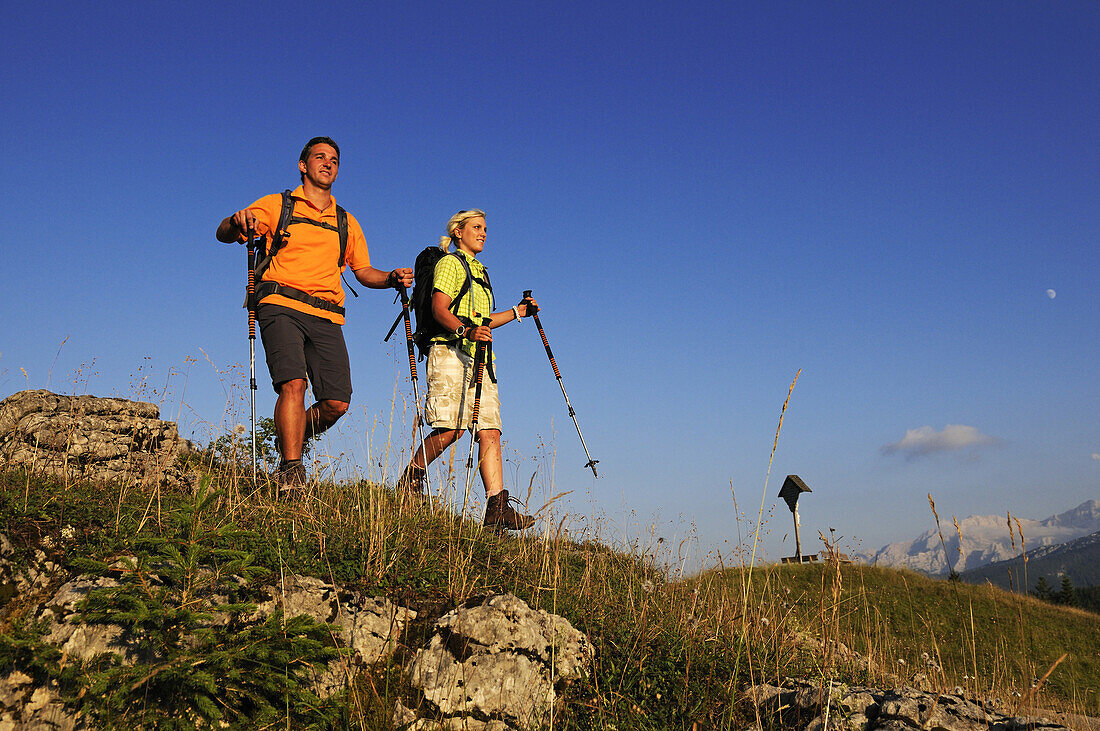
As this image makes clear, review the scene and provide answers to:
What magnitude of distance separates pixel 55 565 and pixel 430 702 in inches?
90.1

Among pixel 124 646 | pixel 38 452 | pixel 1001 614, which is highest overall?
pixel 38 452

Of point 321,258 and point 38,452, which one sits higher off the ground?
point 321,258

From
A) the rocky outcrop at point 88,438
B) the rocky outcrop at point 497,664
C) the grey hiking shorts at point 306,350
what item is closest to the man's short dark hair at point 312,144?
the grey hiking shorts at point 306,350

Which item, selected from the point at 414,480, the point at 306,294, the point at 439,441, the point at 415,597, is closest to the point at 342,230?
the point at 306,294

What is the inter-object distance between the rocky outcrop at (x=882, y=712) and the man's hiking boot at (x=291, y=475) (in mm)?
3931

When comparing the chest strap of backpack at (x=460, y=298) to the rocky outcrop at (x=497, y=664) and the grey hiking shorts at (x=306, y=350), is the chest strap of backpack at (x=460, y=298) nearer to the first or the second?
the grey hiking shorts at (x=306, y=350)

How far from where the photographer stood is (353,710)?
11.0ft

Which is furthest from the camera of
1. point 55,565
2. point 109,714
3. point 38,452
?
point 38,452

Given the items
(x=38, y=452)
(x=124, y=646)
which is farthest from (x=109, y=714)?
(x=38, y=452)

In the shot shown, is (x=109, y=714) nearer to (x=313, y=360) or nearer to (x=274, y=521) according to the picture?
(x=274, y=521)

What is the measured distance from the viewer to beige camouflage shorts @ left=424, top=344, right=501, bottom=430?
6.47 meters

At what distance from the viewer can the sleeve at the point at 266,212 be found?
20.0 ft

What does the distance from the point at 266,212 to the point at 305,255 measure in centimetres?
52

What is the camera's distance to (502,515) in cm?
617
